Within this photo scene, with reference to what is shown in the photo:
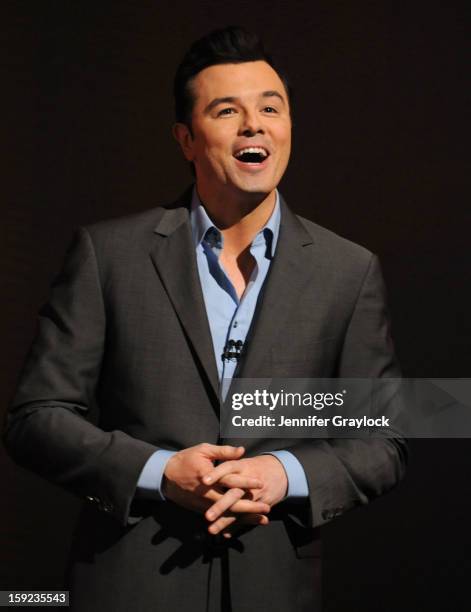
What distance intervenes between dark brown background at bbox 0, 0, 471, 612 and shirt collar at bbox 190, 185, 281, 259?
2.54 ft

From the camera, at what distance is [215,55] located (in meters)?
2.38

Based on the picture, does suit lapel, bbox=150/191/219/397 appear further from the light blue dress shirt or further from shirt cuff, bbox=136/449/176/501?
shirt cuff, bbox=136/449/176/501

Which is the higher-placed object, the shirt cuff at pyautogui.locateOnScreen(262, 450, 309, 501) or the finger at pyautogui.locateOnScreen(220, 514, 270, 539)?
the shirt cuff at pyautogui.locateOnScreen(262, 450, 309, 501)

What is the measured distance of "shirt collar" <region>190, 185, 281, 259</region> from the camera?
2363mm

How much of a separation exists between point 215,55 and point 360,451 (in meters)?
0.83

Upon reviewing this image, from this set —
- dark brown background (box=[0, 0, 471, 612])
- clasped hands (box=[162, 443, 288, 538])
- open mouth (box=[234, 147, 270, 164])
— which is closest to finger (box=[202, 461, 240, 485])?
clasped hands (box=[162, 443, 288, 538])

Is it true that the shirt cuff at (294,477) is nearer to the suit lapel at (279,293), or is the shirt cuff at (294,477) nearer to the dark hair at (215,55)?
the suit lapel at (279,293)

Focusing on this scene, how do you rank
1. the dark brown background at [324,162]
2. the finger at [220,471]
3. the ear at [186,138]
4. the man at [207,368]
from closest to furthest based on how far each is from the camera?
the finger at [220,471] → the man at [207,368] → the ear at [186,138] → the dark brown background at [324,162]

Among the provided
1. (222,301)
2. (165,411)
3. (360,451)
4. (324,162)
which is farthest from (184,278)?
(324,162)

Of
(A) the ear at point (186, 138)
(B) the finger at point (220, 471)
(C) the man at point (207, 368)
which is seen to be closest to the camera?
(B) the finger at point (220, 471)

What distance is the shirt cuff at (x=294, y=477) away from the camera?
85.4 inches

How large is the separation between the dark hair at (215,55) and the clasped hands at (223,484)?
2.32 feet

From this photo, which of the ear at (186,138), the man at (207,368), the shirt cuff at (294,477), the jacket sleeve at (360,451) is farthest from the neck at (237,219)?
the shirt cuff at (294,477)

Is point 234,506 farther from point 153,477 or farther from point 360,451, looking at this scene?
point 360,451
